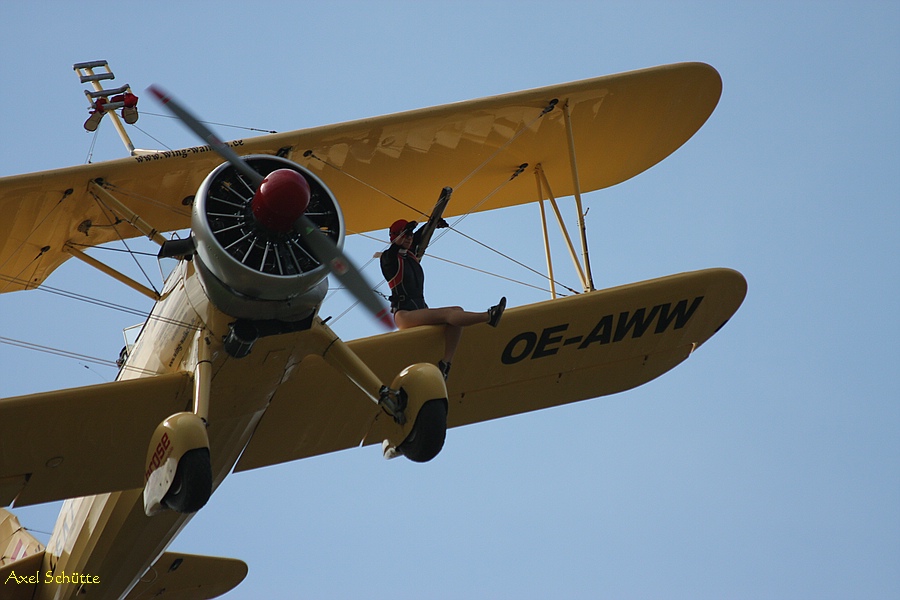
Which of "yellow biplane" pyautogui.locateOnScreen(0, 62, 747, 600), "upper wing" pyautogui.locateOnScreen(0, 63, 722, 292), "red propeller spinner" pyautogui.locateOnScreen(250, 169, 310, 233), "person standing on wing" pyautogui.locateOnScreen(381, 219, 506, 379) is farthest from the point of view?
"upper wing" pyautogui.locateOnScreen(0, 63, 722, 292)

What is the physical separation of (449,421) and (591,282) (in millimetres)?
1583

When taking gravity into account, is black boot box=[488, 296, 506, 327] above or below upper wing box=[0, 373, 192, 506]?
above

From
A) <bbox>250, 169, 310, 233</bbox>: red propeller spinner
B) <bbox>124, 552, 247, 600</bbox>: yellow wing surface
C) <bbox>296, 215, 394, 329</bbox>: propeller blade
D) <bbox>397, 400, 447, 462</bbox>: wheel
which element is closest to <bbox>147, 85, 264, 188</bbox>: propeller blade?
<bbox>250, 169, 310, 233</bbox>: red propeller spinner

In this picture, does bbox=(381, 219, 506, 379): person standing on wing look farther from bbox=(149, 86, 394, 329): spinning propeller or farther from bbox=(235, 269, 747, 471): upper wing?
bbox=(149, 86, 394, 329): spinning propeller

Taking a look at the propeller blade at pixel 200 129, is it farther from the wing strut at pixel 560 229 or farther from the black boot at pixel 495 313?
the wing strut at pixel 560 229

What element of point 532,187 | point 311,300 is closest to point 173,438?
point 311,300

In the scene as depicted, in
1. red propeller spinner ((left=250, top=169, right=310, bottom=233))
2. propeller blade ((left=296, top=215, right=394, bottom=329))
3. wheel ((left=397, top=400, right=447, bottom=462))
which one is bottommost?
wheel ((left=397, top=400, right=447, bottom=462))

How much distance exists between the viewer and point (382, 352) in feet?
27.8

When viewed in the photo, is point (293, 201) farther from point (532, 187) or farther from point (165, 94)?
point (532, 187)

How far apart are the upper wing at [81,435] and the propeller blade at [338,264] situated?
54.8 inches

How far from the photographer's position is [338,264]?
705cm

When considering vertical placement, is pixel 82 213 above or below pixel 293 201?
above

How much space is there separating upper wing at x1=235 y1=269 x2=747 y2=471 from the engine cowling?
3.90ft

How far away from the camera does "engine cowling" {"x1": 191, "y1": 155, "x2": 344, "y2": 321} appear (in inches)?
279
